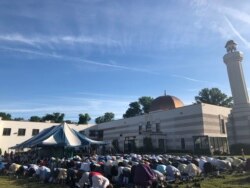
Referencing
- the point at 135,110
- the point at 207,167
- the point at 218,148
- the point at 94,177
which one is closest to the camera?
the point at 94,177

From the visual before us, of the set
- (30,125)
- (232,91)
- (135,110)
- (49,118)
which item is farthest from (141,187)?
(135,110)

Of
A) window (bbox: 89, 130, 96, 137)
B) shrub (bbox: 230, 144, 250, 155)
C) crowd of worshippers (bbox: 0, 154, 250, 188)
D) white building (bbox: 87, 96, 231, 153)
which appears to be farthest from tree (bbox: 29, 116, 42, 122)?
crowd of worshippers (bbox: 0, 154, 250, 188)

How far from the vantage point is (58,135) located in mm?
19047

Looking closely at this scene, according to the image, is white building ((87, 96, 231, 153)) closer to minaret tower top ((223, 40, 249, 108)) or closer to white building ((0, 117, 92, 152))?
minaret tower top ((223, 40, 249, 108))

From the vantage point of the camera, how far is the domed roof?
4197 cm

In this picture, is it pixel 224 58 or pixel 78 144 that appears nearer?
pixel 78 144

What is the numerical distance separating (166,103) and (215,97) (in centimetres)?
2172

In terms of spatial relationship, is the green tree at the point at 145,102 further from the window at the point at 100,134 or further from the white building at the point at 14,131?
the white building at the point at 14,131

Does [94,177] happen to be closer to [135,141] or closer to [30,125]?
[135,141]

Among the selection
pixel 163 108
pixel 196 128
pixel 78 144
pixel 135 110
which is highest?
pixel 135 110

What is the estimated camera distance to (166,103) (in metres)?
42.3

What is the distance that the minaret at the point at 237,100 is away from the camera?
32.2 metres

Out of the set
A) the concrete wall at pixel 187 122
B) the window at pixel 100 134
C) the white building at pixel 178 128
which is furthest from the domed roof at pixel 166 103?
the window at pixel 100 134

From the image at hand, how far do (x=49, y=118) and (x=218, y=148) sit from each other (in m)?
42.4
